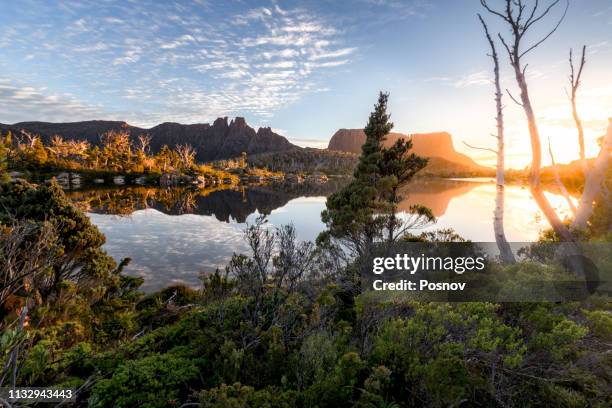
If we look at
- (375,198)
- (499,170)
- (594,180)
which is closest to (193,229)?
(375,198)

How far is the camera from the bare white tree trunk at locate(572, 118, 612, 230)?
9016 mm

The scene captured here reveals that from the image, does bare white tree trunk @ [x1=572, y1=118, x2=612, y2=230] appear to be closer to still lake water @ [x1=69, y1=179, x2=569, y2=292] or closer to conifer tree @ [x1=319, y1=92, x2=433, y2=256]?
still lake water @ [x1=69, y1=179, x2=569, y2=292]

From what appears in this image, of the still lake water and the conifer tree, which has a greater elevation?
the conifer tree

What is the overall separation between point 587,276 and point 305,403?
7929 mm

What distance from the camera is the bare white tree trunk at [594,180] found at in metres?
9.02

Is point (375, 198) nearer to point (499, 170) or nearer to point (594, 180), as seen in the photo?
point (499, 170)

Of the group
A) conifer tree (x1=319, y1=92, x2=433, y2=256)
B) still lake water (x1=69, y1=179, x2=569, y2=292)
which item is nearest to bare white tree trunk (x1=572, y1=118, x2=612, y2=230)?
still lake water (x1=69, y1=179, x2=569, y2=292)

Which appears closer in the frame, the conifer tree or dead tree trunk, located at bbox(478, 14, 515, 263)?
dead tree trunk, located at bbox(478, 14, 515, 263)

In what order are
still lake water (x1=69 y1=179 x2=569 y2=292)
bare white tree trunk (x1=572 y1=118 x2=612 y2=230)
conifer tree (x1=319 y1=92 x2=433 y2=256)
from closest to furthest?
Result: bare white tree trunk (x1=572 y1=118 x2=612 y2=230)
conifer tree (x1=319 y1=92 x2=433 y2=256)
still lake water (x1=69 y1=179 x2=569 y2=292)

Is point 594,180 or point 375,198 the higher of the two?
point 594,180

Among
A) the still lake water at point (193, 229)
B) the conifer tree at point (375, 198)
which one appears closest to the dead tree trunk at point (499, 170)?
the still lake water at point (193, 229)

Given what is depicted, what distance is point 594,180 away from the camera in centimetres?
917

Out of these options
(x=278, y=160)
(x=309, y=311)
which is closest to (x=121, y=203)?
(x=309, y=311)

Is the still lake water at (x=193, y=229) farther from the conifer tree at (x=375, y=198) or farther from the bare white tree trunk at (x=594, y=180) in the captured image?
the bare white tree trunk at (x=594, y=180)
